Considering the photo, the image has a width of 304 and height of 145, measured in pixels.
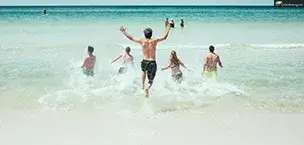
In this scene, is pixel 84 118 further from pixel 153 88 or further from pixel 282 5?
pixel 282 5

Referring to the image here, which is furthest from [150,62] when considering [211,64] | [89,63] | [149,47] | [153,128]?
[89,63]

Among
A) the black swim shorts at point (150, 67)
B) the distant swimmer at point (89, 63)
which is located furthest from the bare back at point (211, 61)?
the distant swimmer at point (89, 63)

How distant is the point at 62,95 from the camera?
914 centimetres

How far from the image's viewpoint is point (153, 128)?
6.90 meters

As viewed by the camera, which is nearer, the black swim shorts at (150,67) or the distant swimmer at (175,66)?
the black swim shorts at (150,67)

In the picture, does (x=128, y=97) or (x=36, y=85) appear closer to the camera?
(x=128, y=97)

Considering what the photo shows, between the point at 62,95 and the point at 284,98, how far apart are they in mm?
4200

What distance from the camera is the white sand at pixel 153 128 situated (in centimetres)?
631

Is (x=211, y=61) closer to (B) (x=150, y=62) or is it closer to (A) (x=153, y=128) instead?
(B) (x=150, y=62)

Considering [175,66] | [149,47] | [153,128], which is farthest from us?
[175,66]

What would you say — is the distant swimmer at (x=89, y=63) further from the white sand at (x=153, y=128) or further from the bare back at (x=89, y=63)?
the white sand at (x=153, y=128)

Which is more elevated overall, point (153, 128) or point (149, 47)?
point (149, 47)

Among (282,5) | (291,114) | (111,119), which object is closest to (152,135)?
(111,119)

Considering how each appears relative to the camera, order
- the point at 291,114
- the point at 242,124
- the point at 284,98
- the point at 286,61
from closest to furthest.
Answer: the point at 242,124
the point at 291,114
the point at 284,98
the point at 286,61
